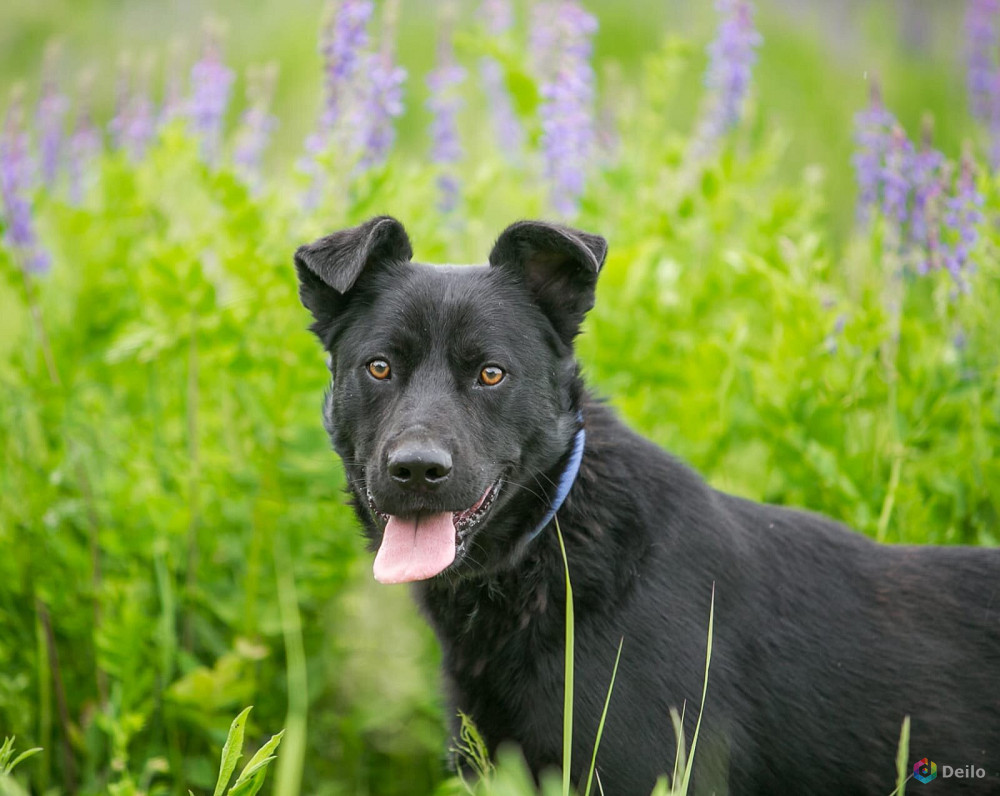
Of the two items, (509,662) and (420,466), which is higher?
(420,466)

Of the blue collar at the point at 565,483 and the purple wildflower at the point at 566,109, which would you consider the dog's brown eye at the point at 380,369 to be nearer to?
the blue collar at the point at 565,483

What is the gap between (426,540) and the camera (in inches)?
105

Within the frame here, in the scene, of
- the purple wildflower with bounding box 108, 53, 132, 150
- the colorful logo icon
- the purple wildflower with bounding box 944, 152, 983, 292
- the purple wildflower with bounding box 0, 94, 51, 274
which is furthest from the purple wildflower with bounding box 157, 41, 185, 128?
the colorful logo icon

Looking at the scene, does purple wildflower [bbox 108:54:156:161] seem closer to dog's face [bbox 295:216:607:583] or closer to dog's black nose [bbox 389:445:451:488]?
dog's face [bbox 295:216:607:583]

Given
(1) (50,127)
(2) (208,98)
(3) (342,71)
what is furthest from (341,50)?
(1) (50,127)

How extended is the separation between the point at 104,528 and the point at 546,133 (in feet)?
8.86

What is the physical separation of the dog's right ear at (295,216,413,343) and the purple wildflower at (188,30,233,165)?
224 cm

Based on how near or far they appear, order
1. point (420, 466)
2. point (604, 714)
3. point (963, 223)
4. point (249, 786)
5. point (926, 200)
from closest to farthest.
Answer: point (249, 786) < point (604, 714) < point (420, 466) < point (963, 223) < point (926, 200)

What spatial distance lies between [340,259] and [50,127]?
12.3 ft

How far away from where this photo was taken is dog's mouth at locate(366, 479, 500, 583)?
2605 mm

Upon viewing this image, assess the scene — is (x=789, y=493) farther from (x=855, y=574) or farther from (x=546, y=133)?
(x=546, y=133)

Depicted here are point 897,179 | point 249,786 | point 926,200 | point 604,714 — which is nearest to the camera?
point 249,786

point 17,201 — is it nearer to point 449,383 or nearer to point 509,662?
point 449,383

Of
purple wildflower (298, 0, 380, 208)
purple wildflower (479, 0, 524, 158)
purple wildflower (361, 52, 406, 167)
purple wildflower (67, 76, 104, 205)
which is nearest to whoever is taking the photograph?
purple wildflower (298, 0, 380, 208)
